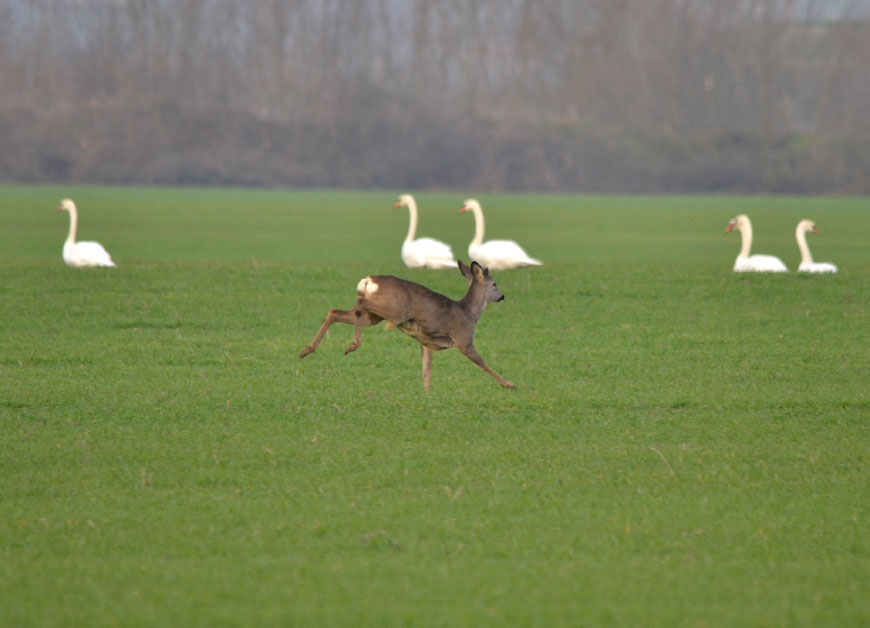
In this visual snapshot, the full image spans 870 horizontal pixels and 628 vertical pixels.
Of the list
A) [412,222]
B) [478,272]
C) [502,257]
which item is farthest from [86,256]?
[478,272]

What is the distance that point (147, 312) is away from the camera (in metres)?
15.9

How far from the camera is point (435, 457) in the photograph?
8.63 metres

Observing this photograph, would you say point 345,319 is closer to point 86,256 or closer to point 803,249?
point 86,256

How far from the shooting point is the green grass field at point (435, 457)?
6.00 meters

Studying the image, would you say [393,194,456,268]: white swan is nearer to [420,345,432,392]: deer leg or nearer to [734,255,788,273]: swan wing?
[734,255,788,273]: swan wing

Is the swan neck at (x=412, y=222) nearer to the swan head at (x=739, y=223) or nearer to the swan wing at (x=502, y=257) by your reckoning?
the swan wing at (x=502, y=257)

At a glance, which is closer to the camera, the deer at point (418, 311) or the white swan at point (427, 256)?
the deer at point (418, 311)

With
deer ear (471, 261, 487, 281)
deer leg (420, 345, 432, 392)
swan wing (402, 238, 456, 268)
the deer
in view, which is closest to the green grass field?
deer leg (420, 345, 432, 392)

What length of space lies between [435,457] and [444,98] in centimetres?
12067

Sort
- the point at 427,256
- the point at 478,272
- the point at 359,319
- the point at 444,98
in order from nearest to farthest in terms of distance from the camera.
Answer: the point at 359,319, the point at 478,272, the point at 427,256, the point at 444,98

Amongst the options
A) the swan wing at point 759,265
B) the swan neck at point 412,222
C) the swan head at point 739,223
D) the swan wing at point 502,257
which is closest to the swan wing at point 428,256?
the swan wing at point 502,257

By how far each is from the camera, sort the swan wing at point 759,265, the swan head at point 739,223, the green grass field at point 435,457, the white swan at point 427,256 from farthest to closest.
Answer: the swan head at point 739,223 < the white swan at point 427,256 < the swan wing at point 759,265 < the green grass field at point 435,457

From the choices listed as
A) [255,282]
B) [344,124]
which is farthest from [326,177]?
[255,282]

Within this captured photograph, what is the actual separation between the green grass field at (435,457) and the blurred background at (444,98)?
78071 mm
